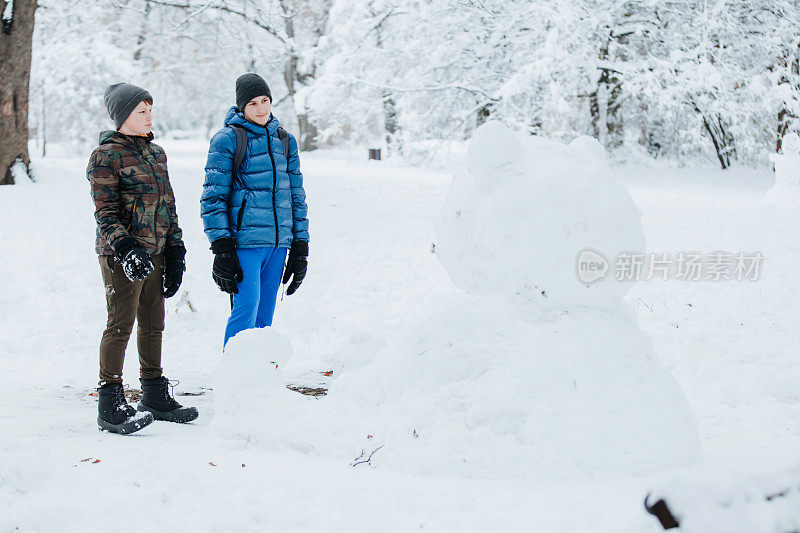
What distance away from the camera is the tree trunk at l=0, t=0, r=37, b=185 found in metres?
8.61

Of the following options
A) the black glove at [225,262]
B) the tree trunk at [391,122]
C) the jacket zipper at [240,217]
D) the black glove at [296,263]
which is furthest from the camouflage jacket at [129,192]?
the tree trunk at [391,122]

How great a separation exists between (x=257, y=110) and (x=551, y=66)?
8322 millimetres

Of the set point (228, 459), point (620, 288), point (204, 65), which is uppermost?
point (204, 65)

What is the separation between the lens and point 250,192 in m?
4.28

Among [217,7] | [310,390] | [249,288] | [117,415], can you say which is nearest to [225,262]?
[249,288]

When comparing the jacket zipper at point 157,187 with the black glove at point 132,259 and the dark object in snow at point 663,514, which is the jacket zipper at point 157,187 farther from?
the dark object in snow at point 663,514

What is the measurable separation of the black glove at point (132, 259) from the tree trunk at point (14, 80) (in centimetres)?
646

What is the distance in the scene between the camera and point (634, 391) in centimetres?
298

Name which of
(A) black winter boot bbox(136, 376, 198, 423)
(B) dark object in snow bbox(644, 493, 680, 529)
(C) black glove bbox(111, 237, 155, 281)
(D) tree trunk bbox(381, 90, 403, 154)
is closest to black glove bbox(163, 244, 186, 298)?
(C) black glove bbox(111, 237, 155, 281)

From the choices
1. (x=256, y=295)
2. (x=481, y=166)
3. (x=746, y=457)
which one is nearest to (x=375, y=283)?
(x=256, y=295)

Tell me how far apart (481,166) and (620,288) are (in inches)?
33.6

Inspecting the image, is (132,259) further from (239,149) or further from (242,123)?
(242,123)

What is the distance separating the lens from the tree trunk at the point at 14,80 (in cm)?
861

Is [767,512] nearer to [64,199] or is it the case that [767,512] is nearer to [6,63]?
[64,199]
